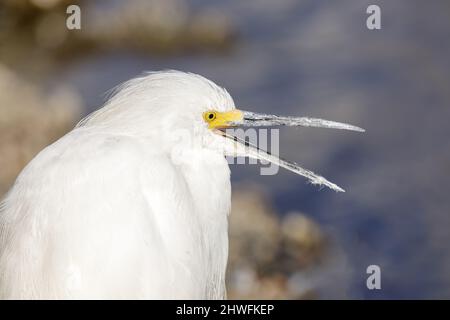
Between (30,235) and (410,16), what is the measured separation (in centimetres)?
235

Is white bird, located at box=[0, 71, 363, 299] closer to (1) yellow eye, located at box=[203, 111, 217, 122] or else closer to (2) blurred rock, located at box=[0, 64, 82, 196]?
(1) yellow eye, located at box=[203, 111, 217, 122]

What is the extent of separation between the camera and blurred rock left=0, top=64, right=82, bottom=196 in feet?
9.46

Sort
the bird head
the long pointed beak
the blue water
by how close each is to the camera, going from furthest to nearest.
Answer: the blue water < the long pointed beak < the bird head

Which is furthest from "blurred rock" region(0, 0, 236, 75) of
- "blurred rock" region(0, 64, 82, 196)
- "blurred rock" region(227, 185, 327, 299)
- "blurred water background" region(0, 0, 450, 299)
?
"blurred rock" region(227, 185, 327, 299)

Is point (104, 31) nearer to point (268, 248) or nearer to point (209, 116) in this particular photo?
point (268, 248)

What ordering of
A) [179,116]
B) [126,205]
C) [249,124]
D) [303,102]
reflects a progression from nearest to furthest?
[126,205], [179,116], [249,124], [303,102]

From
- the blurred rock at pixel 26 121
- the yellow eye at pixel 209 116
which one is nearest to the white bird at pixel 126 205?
the yellow eye at pixel 209 116

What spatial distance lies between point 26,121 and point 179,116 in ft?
5.64

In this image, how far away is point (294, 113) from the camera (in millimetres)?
3123

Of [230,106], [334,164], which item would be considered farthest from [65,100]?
[230,106]

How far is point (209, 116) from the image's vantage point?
1.44 metres

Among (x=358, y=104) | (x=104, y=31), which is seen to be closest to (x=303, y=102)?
(x=358, y=104)

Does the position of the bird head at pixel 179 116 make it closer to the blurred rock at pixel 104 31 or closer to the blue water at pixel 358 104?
the blue water at pixel 358 104

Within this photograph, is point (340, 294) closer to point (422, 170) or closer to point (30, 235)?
point (422, 170)
